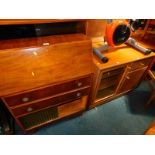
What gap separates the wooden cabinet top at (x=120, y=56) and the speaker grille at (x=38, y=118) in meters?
0.73

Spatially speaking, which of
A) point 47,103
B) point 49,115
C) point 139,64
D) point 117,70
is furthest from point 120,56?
point 49,115

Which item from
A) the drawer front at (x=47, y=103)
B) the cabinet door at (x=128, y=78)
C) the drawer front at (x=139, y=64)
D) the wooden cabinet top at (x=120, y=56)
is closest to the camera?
the drawer front at (x=47, y=103)

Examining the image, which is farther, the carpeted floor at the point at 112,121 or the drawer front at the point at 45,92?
the carpeted floor at the point at 112,121

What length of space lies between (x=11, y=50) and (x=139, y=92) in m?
1.89

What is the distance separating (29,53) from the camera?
844mm

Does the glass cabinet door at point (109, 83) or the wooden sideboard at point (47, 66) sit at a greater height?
the wooden sideboard at point (47, 66)

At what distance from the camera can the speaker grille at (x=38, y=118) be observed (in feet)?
3.98

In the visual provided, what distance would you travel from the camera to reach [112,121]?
1.53 metres

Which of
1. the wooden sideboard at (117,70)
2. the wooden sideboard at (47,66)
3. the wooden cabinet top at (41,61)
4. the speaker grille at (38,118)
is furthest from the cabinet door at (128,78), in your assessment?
the speaker grille at (38,118)

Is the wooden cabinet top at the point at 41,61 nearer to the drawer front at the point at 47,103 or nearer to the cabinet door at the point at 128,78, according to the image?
the drawer front at the point at 47,103
